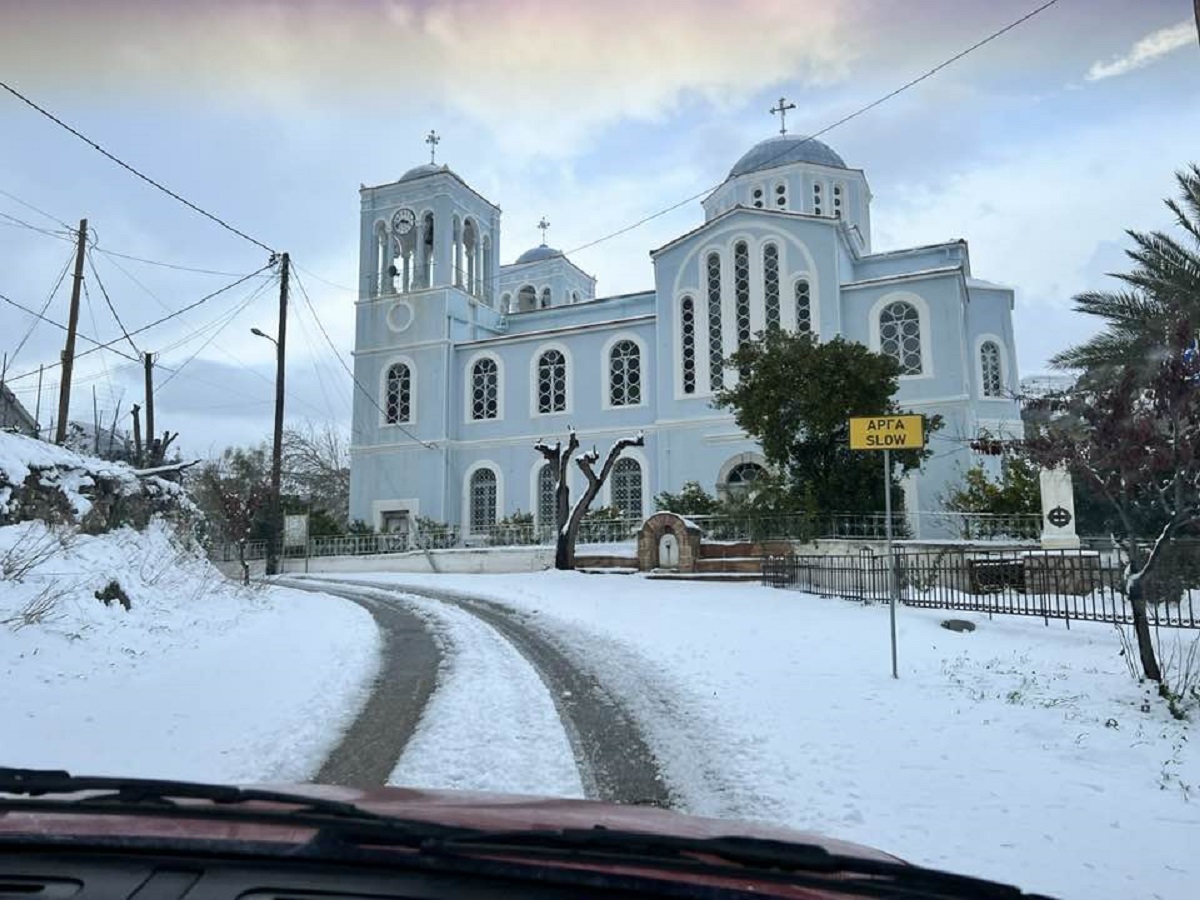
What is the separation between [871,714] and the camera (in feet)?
22.0

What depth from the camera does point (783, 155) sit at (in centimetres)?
3541

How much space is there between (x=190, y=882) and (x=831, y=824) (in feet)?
12.2

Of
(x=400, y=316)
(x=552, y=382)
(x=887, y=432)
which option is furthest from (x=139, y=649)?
(x=400, y=316)

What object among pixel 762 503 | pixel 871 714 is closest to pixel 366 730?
pixel 871 714

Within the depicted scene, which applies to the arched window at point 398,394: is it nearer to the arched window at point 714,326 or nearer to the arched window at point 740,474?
the arched window at point 714,326

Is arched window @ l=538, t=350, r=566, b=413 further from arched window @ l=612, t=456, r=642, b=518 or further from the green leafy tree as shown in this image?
the green leafy tree

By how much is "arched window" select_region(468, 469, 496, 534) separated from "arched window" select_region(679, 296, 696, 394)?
30.7 ft

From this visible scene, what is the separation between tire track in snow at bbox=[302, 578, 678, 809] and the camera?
4.86m

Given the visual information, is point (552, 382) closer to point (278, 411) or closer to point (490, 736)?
point (278, 411)

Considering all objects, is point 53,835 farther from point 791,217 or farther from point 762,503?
point 791,217

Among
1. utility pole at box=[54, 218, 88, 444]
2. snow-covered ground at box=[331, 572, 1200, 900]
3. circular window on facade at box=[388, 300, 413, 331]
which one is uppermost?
circular window on facade at box=[388, 300, 413, 331]

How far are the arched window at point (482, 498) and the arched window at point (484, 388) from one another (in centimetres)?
254

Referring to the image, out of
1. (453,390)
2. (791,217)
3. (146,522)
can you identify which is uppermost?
(791,217)

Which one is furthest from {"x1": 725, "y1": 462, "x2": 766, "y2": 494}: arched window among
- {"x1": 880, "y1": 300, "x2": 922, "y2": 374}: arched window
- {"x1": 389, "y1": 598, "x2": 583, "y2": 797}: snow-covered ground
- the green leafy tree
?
{"x1": 389, "y1": 598, "x2": 583, "y2": 797}: snow-covered ground
